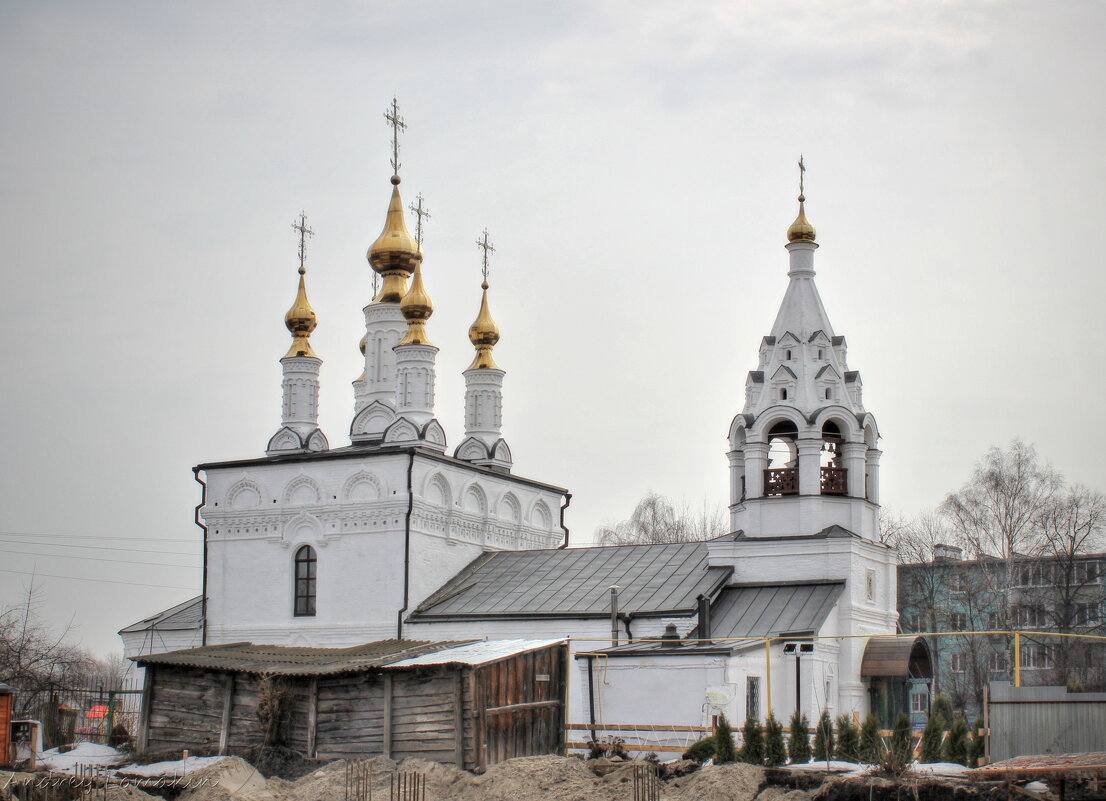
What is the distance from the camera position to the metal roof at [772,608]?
67.2ft

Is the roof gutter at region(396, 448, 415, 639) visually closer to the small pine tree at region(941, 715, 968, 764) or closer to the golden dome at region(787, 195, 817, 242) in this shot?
the golden dome at region(787, 195, 817, 242)

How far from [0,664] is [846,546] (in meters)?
15.8

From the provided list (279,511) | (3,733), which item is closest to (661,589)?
(279,511)

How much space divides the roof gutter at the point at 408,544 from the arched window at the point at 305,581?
1.83m

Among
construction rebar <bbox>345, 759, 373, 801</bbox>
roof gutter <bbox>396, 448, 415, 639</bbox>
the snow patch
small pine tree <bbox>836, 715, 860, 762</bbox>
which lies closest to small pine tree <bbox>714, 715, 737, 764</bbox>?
small pine tree <bbox>836, 715, 860, 762</bbox>

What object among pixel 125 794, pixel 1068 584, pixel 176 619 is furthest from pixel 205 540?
pixel 1068 584

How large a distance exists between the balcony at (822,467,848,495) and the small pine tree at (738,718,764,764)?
6.39 meters

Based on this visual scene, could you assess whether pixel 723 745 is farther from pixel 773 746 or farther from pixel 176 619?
pixel 176 619

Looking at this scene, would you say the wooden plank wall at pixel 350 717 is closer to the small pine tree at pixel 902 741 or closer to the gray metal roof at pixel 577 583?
the gray metal roof at pixel 577 583

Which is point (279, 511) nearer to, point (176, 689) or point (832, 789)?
point (176, 689)

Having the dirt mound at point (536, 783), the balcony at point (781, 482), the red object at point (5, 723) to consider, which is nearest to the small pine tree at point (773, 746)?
the dirt mound at point (536, 783)

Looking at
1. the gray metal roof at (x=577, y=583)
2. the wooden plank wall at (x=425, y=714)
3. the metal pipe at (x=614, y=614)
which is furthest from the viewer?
the gray metal roof at (x=577, y=583)

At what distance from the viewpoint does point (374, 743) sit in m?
18.8

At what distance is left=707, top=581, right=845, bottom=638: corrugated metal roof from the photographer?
67.2ft
